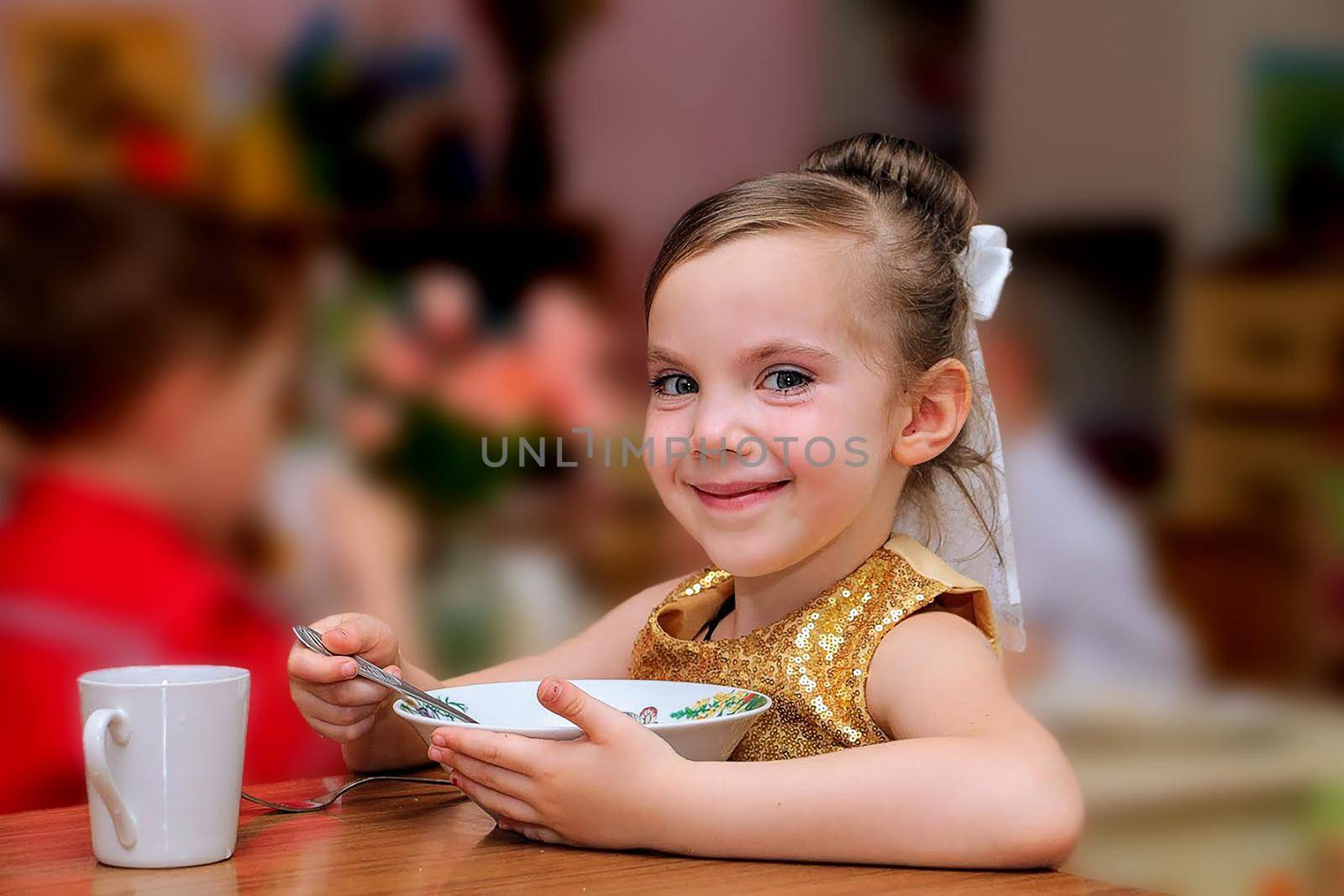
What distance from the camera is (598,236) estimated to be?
5.75ft

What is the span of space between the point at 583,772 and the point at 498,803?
49 millimetres

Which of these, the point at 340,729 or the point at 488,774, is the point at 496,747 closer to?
the point at 488,774

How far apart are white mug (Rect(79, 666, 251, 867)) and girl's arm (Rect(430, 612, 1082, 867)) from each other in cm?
10

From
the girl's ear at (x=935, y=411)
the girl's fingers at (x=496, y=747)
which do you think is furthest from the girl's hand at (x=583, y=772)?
the girl's ear at (x=935, y=411)

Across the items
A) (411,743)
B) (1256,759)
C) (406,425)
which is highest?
(406,425)

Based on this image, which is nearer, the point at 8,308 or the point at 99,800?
the point at 99,800

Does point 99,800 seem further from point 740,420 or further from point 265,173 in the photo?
point 265,173

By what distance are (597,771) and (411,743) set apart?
0.80 ft

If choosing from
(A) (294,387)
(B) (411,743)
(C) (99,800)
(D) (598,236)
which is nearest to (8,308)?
(A) (294,387)

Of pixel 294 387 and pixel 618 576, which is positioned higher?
pixel 294 387

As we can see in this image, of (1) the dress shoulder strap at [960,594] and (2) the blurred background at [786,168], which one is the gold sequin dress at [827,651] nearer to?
(1) the dress shoulder strap at [960,594]

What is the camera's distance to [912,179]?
33.9 inches

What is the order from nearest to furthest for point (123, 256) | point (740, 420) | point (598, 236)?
1. point (740, 420)
2. point (123, 256)
3. point (598, 236)

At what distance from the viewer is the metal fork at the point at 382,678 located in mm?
759
